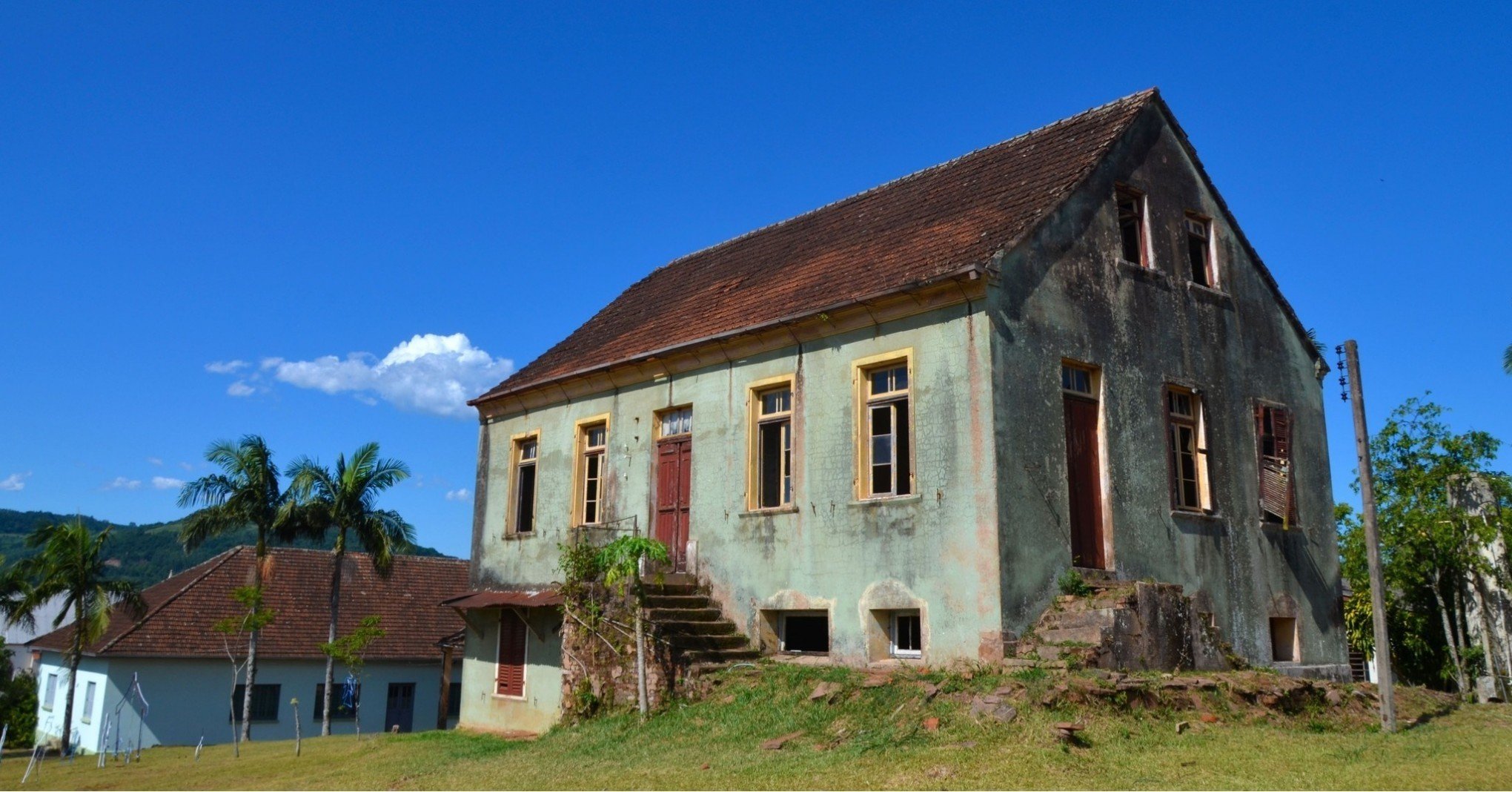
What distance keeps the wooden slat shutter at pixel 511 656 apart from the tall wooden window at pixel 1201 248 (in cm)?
1300

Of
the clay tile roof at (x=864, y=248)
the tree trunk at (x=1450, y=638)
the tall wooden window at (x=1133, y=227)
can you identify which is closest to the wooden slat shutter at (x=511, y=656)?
the clay tile roof at (x=864, y=248)

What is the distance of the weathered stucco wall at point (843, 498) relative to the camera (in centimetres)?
1354

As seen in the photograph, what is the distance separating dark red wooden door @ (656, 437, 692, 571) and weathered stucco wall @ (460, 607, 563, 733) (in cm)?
246

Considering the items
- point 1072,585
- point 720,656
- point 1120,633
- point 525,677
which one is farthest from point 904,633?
point 525,677

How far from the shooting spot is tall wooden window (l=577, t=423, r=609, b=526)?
1967 cm

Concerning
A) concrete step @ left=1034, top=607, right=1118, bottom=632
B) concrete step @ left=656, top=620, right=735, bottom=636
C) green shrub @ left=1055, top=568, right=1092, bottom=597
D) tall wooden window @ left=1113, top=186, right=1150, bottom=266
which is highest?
tall wooden window @ left=1113, top=186, right=1150, bottom=266

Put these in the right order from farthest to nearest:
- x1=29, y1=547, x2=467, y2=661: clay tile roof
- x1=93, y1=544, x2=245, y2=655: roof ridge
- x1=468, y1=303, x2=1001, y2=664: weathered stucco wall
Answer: x1=29, y1=547, x2=467, y2=661: clay tile roof
x1=93, y1=544, x2=245, y2=655: roof ridge
x1=468, y1=303, x2=1001, y2=664: weathered stucco wall

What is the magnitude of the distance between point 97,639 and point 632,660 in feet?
78.2

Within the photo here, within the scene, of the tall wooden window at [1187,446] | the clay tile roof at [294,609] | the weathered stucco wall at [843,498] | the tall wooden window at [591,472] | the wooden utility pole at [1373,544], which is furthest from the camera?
the clay tile roof at [294,609]

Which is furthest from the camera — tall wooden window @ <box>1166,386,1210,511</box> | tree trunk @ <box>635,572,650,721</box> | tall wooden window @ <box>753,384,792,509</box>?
tall wooden window @ <box>753,384,792,509</box>

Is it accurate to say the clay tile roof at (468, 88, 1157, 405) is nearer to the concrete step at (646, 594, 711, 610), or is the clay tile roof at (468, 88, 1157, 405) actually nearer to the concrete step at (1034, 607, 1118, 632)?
the concrete step at (646, 594, 711, 610)

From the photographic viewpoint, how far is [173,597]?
33.2m

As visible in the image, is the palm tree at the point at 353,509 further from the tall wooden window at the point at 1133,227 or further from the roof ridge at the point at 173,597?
the tall wooden window at the point at 1133,227

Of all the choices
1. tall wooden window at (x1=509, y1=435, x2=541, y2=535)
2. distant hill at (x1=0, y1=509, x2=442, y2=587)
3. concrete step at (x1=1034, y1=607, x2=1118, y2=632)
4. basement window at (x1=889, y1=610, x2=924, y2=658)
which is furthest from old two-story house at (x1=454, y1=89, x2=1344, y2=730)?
distant hill at (x1=0, y1=509, x2=442, y2=587)
